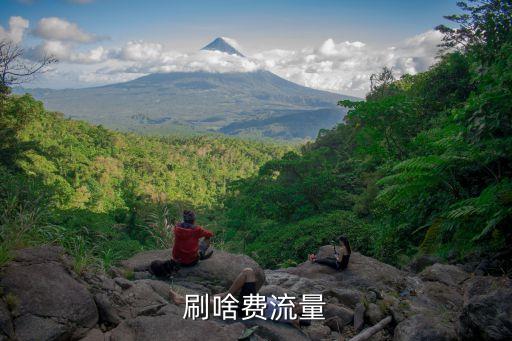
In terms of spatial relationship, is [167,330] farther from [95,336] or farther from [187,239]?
[187,239]

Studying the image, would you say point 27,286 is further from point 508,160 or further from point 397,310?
point 508,160

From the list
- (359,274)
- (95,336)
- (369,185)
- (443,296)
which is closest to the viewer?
(95,336)

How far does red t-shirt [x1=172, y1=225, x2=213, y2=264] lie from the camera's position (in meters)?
6.23

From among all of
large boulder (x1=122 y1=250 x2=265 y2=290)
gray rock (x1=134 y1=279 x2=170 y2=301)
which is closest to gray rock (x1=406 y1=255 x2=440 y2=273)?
large boulder (x1=122 y1=250 x2=265 y2=290)

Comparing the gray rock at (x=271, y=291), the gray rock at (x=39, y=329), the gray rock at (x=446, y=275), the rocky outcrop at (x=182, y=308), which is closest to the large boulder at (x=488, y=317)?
the rocky outcrop at (x=182, y=308)

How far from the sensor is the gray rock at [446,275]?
6.09 meters

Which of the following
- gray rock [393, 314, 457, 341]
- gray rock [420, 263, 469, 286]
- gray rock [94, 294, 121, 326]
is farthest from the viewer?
gray rock [420, 263, 469, 286]

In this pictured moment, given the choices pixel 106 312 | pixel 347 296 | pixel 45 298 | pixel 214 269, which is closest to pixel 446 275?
pixel 347 296

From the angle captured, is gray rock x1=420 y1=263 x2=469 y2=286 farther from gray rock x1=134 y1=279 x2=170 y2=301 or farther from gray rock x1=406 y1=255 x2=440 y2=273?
gray rock x1=134 y1=279 x2=170 y2=301

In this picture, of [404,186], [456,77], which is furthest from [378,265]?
[456,77]

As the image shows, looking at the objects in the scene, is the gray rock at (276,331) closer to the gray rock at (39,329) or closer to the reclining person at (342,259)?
the gray rock at (39,329)

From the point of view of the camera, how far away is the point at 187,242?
6332mm

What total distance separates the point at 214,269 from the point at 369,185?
10035 mm

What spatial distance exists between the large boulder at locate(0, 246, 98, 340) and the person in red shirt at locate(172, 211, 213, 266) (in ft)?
7.14
